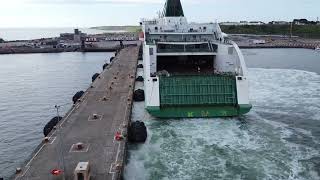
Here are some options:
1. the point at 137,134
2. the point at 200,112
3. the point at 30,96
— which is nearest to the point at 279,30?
the point at 30,96

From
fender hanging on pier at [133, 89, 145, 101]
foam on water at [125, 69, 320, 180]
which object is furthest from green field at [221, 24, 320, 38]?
fender hanging on pier at [133, 89, 145, 101]

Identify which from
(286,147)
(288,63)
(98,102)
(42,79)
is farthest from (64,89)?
(288,63)

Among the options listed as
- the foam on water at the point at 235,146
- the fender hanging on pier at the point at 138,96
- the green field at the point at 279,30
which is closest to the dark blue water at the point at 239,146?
the foam on water at the point at 235,146

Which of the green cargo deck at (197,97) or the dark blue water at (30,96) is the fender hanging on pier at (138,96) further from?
the dark blue water at (30,96)

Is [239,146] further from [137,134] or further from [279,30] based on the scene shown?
[279,30]

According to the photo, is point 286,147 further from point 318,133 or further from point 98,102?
point 98,102

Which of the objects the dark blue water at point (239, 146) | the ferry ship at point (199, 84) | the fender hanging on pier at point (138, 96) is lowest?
the dark blue water at point (239, 146)

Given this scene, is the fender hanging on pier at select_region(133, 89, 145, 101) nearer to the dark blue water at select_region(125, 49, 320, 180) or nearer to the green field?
the dark blue water at select_region(125, 49, 320, 180)
